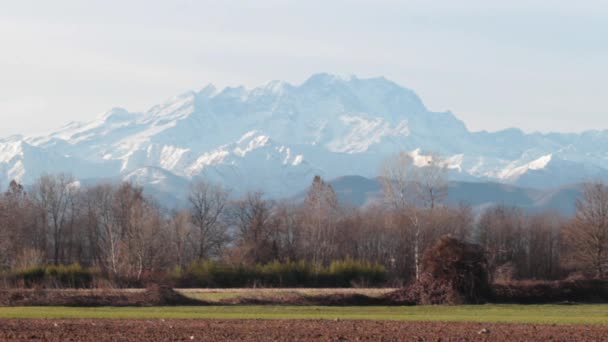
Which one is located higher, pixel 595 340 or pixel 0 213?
pixel 0 213

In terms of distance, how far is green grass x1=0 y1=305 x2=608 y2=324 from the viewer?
4547 cm

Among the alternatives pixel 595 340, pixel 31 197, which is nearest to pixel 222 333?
pixel 595 340

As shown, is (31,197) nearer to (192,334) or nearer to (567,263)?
(567,263)

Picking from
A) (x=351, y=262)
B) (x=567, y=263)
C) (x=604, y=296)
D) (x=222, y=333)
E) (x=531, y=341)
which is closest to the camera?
(x=531, y=341)

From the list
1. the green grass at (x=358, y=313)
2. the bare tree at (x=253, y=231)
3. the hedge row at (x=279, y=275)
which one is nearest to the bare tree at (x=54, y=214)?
the bare tree at (x=253, y=231)

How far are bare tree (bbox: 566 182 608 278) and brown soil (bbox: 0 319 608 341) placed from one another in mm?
54235

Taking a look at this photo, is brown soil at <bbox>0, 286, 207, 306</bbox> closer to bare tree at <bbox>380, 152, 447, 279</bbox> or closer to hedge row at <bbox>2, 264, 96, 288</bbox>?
hedge row at <bbox>2, 264, 96, 288</bbox>

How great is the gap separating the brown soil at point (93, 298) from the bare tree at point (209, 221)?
2209 inches

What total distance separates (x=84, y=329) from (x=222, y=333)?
5894 mm

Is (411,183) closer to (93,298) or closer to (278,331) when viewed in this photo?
(93,298)

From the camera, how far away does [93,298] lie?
5544 cm

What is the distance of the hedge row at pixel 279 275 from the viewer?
7956 centimetres

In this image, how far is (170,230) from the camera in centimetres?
11469

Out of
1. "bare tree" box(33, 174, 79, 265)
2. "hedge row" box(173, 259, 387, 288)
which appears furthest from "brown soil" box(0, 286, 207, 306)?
"bare tree" box(33, 174, 79, 265)
